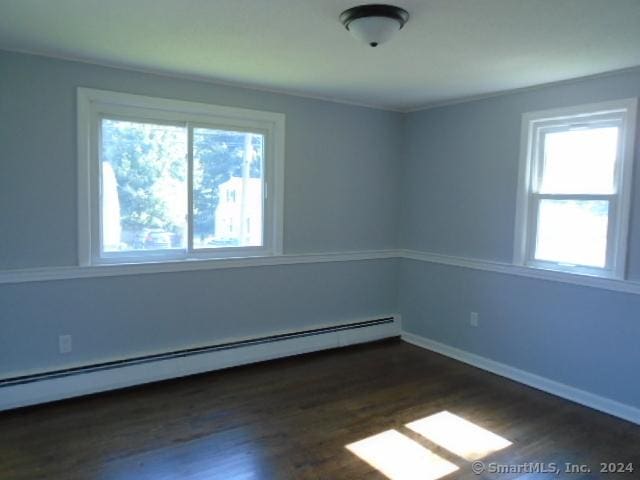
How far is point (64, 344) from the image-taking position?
316cm

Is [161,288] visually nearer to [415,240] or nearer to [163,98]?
[163,98]

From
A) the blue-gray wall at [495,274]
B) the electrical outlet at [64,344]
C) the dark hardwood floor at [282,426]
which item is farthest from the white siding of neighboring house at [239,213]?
the blue-gray wall at [495,274]

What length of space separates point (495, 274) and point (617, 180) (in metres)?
1.17

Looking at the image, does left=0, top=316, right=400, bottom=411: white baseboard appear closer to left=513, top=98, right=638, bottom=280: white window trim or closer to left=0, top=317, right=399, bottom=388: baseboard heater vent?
left=0, top=317, right=399, bottom=388: baseboard heater vent

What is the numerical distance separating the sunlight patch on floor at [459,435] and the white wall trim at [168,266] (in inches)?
69.0

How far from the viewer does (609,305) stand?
10.4 feet

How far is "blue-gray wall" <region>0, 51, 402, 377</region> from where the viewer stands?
2.98 metres

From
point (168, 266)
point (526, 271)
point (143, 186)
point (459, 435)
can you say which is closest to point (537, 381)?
point (526, 271)

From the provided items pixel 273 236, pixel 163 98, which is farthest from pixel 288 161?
pixel 163 98

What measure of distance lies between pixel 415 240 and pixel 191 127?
7.98ft

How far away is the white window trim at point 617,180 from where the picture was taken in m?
3.04

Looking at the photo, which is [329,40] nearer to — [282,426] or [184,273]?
[184,273]

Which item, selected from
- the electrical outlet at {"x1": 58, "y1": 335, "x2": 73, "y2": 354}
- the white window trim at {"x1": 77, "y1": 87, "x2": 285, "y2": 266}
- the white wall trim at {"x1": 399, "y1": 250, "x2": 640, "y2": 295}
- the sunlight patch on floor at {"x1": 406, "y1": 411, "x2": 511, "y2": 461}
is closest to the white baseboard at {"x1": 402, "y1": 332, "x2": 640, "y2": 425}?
the white wall trim at {"x1": 399, "y1": 250, "x2": 640, "y2": 295}

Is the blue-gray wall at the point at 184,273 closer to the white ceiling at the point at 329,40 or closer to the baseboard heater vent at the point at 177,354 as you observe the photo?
the baseboard heater vent at the point at 177,354
